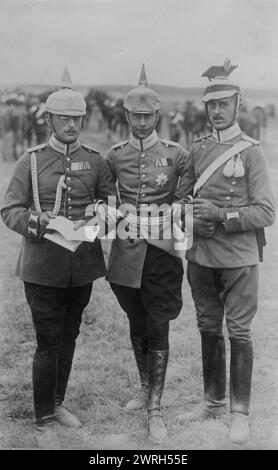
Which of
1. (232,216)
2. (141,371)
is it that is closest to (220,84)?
(232,216)

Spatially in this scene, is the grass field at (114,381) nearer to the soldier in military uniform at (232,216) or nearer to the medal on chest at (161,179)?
the soldier in military uniform at (232,216)

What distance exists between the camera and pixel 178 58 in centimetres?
862

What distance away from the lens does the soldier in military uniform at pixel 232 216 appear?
3754mm

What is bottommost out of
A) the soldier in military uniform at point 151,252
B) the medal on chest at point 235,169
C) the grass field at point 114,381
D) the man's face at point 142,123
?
the grass field at point 114,381

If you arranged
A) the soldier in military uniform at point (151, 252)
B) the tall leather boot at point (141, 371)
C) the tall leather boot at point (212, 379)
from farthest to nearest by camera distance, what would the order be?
the tall leather boot at point (141, 371) → the tall leather boot at point (212, 379) → the soldier in military uniform at point (151, 252)

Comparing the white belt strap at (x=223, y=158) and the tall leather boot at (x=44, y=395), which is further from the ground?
the white belt strap at (x=223, y=158)

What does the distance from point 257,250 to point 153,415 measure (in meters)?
1.26

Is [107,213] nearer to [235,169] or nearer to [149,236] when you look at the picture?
[149,236]

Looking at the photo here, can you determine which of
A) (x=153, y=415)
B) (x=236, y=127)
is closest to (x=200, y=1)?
(x=236, y=127)

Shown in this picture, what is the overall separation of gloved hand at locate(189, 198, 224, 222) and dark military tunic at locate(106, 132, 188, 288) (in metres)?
0.30

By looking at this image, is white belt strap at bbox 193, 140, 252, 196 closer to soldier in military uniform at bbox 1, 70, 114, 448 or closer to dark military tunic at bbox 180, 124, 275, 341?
dark military tunic at bbox 180, 124, 275, 341

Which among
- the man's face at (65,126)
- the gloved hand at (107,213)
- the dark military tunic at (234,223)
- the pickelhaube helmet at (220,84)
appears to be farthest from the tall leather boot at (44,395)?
the pickelhaube helmet at (220,84)

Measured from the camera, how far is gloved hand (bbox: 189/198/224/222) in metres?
3.75

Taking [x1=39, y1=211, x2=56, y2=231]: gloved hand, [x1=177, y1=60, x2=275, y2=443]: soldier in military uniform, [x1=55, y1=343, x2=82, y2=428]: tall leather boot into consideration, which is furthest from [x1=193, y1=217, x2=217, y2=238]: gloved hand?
[x1=55, y1=343, x2=82, y2=428]: tall leather boot
